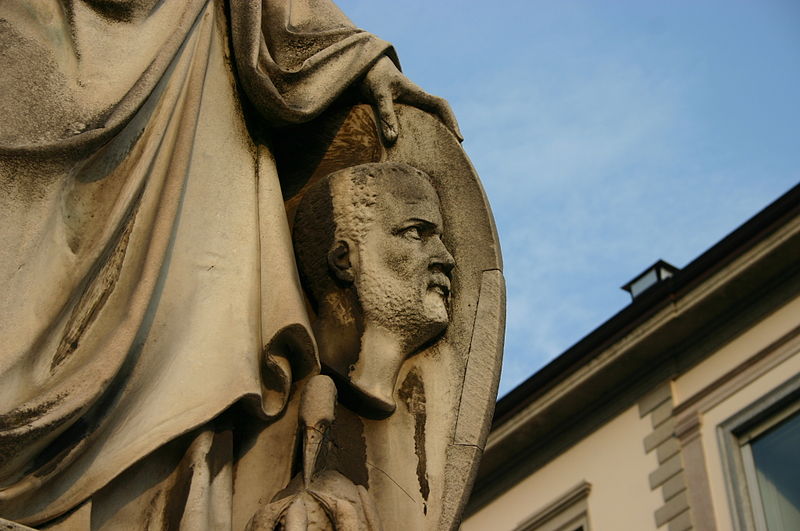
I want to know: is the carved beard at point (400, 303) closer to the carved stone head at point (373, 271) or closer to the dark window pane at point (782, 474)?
the carved stone head at point (373, 271)

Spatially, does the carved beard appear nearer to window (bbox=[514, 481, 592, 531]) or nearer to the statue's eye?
the statue's eye

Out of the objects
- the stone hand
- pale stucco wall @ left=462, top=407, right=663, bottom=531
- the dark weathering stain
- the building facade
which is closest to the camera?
the dark weathering stain

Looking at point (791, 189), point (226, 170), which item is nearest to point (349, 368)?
point (226, 170)

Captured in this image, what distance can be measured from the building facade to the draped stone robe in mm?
14880

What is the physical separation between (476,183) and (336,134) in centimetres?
46

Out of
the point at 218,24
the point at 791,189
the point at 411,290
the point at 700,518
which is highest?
the point at 791,189

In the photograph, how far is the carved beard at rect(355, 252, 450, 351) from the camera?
4789 millimetres

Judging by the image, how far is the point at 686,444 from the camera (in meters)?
20.6

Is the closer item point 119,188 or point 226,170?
point 119,188

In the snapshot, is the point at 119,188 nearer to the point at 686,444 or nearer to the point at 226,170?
the point at 226,170

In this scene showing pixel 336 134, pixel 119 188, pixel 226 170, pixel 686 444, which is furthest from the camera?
pixel 686 444

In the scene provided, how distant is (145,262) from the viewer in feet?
14.5

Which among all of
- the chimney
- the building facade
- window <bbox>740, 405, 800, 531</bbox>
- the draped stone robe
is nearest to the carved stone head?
the draped stone robe

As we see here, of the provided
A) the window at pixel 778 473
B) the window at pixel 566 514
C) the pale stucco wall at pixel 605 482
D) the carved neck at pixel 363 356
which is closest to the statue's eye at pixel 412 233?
the carved neck at pixel 363 356
